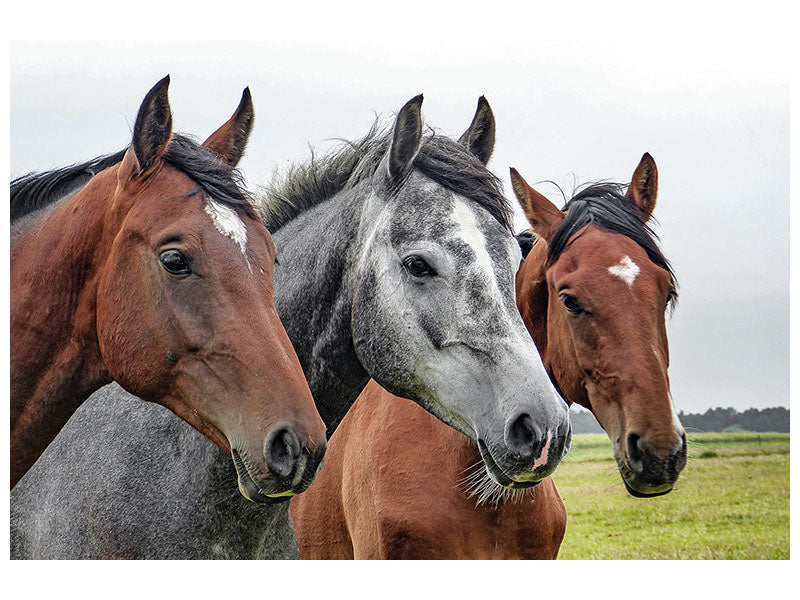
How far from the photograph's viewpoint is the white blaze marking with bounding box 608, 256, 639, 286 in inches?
116

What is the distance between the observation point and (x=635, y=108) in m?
3.65

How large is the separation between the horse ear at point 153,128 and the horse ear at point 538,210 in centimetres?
162

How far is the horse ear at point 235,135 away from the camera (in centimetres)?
247

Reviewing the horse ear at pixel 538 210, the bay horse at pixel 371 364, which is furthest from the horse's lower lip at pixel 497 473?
the horse ear at pixel 538 210

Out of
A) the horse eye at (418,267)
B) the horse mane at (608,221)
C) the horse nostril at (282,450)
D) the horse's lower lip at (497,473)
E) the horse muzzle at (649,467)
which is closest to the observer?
the horse nostril at (282,450)

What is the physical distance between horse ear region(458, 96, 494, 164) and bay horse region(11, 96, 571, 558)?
0.22 m

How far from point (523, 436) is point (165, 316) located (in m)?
1.00

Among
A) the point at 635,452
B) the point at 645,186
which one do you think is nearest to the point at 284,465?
the point at 635,452

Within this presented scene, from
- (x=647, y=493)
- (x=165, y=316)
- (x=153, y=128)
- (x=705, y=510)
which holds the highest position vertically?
(x=153, y=128)

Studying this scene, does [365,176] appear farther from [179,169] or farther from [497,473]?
[497,473]

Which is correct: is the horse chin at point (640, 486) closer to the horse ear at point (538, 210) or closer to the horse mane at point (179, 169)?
the horse ear at point (538, 210)

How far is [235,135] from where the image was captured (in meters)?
2.50

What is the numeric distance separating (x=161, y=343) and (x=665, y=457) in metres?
1.66
